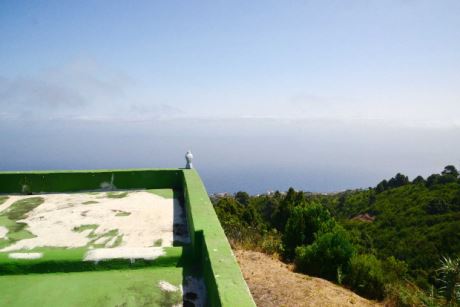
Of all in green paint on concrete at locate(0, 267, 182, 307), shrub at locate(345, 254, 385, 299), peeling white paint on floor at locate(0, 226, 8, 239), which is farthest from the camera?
shrub at locate(345, 254, 385, 299)

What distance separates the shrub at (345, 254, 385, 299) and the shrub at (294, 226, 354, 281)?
14.9 inches

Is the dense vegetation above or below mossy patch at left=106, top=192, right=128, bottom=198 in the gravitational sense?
below

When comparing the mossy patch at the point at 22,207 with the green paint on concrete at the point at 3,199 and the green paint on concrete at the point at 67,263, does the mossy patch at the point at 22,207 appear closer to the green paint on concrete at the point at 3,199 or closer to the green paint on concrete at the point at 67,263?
the green paint on concrete at the point at 3,199

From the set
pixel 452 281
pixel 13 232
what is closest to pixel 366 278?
pixel 452 281

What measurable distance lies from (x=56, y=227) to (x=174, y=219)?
211cm

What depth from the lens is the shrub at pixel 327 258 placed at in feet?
45.2

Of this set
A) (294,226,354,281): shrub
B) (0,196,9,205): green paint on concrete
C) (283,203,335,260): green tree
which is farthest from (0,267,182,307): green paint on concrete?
(283,203,335,260): green tree

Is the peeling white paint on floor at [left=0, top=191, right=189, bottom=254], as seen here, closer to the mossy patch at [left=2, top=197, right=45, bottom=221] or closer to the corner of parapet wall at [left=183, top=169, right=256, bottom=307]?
the mossy patch at [left=2, top=197, right=45, bottom=221]

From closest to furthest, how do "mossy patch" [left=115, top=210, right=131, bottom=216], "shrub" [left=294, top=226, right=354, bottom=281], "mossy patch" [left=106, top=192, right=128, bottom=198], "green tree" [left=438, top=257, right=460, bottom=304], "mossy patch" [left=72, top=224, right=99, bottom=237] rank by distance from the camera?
"mossy patch" [left=72, top=224, right=99, bottom=237], "mossy patch" [left=115, top=210, right=131, bottom=216], "mossy patch" [left=106, top=192, right=128, bottom=198], "green tree" [left=438, top=257, right=460, bottom=304], "shrub" [left=294, top=226, right=354, bottom=281]

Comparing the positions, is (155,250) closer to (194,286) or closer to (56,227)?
(194,286)

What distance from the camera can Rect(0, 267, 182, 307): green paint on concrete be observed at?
4.08 metres

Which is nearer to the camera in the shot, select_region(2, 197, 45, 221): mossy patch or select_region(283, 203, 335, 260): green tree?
select_region(2, 197, 45, 221): mossy patch

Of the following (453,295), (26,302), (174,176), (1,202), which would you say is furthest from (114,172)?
(453,295)

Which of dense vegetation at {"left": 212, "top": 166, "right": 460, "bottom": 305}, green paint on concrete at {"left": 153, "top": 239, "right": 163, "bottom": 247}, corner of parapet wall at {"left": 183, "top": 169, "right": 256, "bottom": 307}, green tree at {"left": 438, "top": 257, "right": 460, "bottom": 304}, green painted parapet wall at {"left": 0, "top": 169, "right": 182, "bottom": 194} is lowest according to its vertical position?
dense vegetation at {"left": 212, "top": 166, "right": 460, "bottom": 305}
